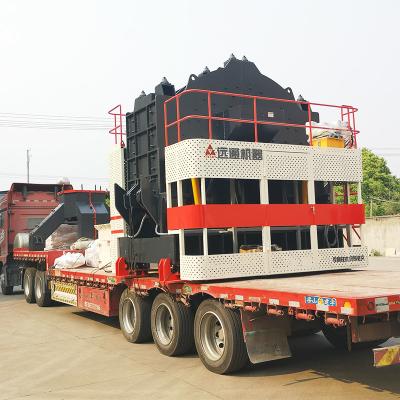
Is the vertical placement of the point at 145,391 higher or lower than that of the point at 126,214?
lower

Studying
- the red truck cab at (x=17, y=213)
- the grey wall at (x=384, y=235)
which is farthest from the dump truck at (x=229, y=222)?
the grey wall at (x=384, y=235)

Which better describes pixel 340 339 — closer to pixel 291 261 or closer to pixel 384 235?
pixel 291 261

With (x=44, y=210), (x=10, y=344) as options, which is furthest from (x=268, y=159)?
(x=44, y=210)

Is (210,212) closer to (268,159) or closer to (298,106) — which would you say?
(268,159)

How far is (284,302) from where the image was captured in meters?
5.50

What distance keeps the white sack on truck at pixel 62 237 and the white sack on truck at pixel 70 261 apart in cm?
191

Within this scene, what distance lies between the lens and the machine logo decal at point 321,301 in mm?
4938

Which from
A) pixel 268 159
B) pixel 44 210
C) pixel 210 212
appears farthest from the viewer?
pixel 44 210

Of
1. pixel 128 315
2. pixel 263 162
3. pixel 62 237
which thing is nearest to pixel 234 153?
pixel 263 162

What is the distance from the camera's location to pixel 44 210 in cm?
1703

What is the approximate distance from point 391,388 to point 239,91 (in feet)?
17.5

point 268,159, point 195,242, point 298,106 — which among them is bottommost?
point 195,242

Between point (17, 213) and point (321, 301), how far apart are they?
44.5 feet

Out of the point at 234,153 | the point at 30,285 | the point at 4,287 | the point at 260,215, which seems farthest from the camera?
the point at 4,287
